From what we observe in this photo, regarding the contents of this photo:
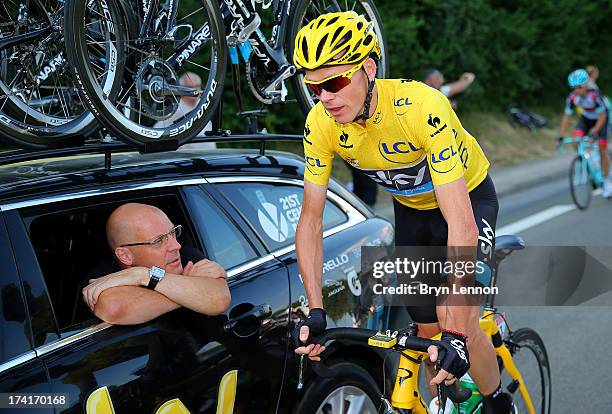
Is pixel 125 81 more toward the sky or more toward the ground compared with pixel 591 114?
more toward the sky

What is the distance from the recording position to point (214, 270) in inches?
134

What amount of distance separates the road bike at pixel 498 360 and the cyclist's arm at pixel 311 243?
0.22 m

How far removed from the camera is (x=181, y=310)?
10.6 ft

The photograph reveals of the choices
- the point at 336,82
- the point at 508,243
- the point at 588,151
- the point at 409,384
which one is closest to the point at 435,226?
the point at 508,243

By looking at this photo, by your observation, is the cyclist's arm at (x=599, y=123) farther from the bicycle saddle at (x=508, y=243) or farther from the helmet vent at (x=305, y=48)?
the helmet vent at (x=305, y=48)

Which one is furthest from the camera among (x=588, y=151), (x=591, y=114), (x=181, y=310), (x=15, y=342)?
(x=591, y=114)

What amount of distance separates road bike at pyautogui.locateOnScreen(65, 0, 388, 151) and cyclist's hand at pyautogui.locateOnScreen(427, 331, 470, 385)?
5.18ft

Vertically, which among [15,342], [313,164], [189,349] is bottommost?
[189,349]

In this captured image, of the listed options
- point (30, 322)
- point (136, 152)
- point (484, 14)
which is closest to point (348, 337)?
point (30, 322)

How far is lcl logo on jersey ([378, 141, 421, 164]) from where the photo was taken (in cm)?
336

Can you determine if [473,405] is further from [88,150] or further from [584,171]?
[584,171]

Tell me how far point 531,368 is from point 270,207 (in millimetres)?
1758

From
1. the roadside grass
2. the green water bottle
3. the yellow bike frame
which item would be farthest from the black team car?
the roadside grass

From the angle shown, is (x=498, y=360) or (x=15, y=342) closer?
(x=15, y=342)
